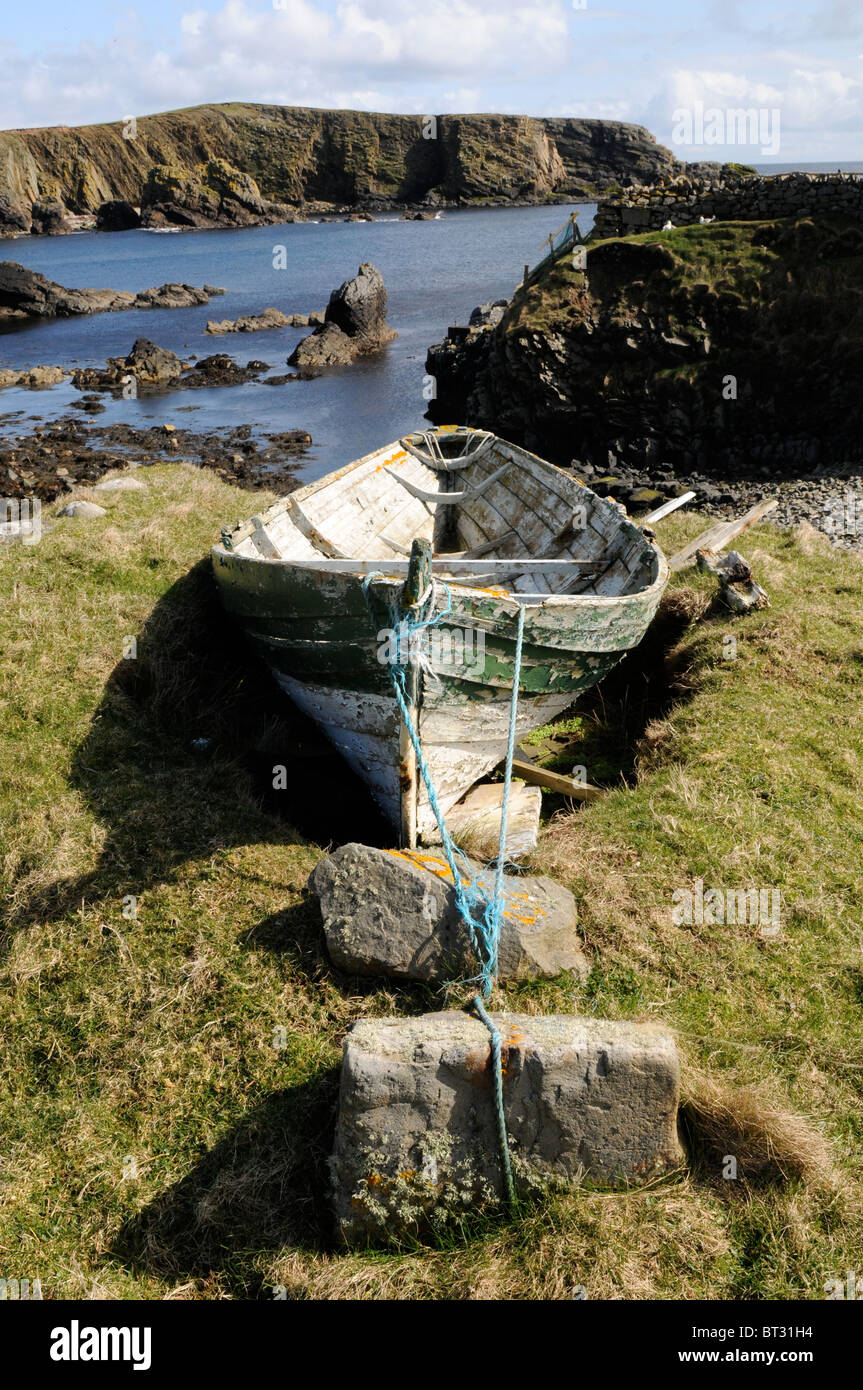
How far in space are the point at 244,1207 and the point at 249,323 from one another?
149ft

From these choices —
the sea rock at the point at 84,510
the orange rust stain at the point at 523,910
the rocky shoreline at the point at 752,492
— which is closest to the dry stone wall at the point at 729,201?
the rocky shoreline at the point at 752,492

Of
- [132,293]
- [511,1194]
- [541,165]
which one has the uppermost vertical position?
[541,165]

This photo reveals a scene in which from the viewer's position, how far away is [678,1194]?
4059 mm

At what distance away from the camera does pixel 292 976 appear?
5262mm

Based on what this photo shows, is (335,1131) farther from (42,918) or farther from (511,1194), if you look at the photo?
(42,918)

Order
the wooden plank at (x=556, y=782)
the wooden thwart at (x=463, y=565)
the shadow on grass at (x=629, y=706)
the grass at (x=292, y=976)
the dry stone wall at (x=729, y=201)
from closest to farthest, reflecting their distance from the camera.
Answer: the grass at (x=292, y=976), the wooden thwart at (x=463, y=565), the wooden plank at (x=556, y=782), the shadow on grass at (x=629, y=706), the dry stone wall at (x=729, y=201)

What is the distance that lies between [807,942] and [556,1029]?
6.90 ft

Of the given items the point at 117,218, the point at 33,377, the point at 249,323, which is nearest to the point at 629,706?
the point at 33,377

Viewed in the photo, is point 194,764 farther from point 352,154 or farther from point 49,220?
point 352,154

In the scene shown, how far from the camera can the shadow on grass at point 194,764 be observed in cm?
621

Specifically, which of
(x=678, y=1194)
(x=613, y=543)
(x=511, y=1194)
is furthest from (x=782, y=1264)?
(x=613, y=543)

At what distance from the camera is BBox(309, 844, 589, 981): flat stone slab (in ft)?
16.6

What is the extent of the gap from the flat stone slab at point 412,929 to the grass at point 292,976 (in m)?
0.16

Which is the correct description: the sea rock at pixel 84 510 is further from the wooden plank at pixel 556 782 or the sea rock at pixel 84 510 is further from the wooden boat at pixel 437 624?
the wooden plank at pixel 556 782
